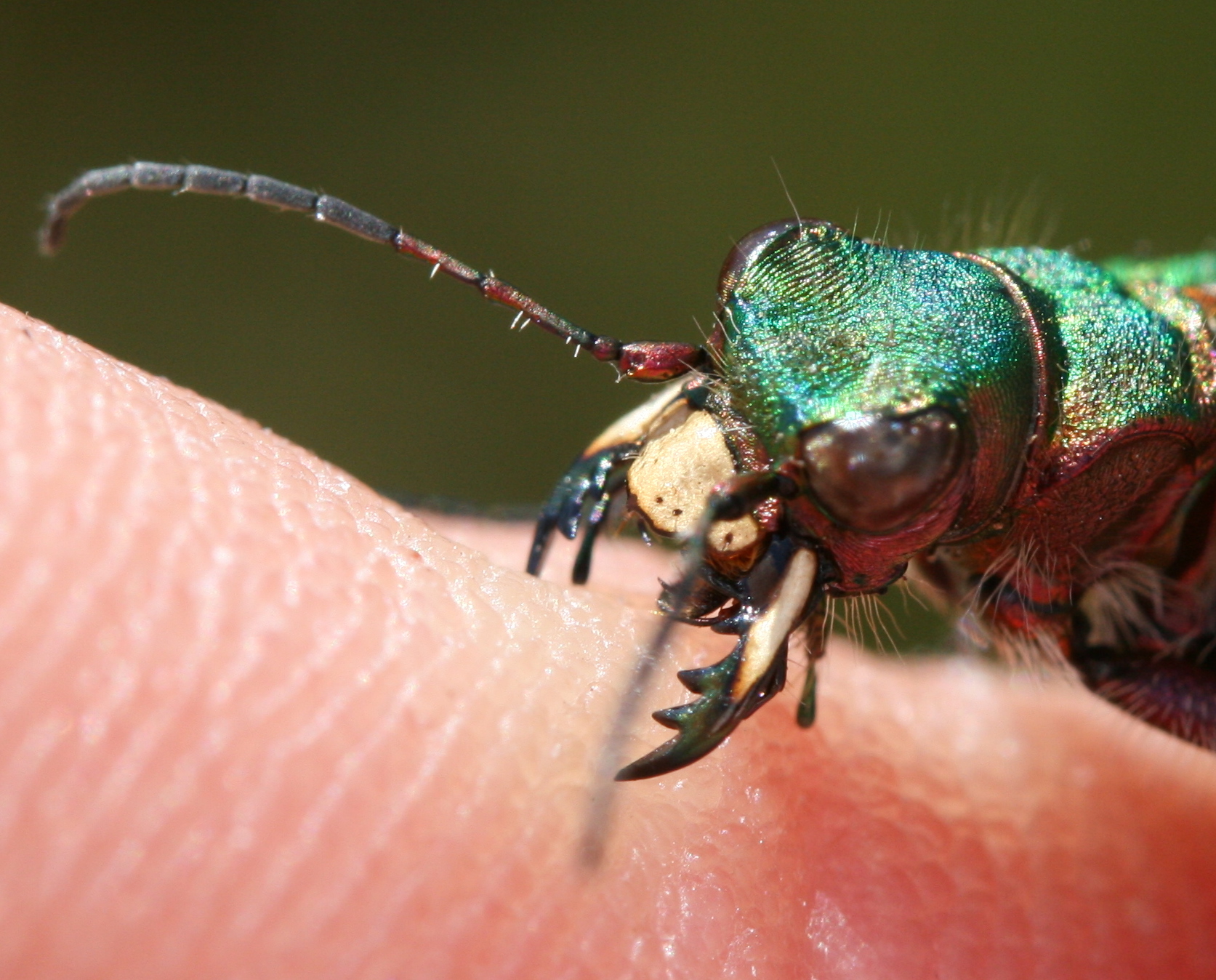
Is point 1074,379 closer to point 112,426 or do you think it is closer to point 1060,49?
point 112,426

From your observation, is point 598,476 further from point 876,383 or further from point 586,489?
point 876,383

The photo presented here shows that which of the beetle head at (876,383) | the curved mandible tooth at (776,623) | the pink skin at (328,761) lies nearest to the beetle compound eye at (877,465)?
the beetle head at (876,383)

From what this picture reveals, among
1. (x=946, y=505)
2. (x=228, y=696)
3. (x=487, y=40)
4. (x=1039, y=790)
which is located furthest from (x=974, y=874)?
(x=487, y=40)

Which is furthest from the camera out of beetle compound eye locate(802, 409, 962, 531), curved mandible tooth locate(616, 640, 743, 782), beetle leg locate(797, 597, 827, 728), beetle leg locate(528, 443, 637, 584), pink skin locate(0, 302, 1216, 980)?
beetle leg locate(528, 443, 637, 584)

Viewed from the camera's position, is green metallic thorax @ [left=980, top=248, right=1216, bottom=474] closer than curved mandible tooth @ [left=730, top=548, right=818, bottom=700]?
No

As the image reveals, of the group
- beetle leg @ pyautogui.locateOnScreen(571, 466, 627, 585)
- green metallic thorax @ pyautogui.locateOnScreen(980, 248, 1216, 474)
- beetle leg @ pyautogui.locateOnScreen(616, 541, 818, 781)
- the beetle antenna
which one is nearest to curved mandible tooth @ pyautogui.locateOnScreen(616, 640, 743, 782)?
beetle leg @ pyautogui.locateOnScreen(616, 541, 818, 781)

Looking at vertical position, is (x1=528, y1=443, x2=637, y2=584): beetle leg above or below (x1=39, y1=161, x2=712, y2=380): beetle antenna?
below

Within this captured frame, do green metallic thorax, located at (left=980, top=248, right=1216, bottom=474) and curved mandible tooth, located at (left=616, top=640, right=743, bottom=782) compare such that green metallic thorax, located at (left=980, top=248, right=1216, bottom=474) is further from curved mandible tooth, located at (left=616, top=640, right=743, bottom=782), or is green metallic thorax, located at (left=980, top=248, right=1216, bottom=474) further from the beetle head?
curved mandible tooth, located at (left=616, top=640, right=743, bottom=782)
